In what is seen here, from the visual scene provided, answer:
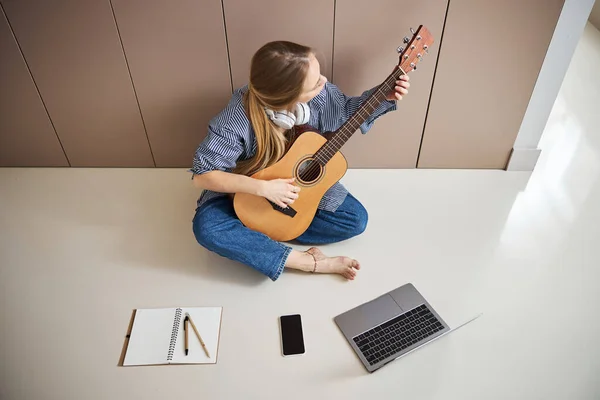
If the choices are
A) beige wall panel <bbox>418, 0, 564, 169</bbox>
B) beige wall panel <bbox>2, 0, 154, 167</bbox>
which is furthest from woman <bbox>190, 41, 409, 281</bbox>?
beige wall panel <bbox>2, 0, 154, 167</bbox>

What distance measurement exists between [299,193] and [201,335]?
0.51 meters

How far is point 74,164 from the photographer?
2000 mm

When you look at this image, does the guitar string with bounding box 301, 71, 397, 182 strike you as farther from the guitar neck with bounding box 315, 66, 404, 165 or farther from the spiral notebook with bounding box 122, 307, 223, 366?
the spiral notebook with bounding box 122, 307, 223, 366

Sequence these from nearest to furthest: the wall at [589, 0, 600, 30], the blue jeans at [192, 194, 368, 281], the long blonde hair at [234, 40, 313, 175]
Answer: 1. the long blonde hair at [234, 40, 313, 175]
2. the blue jeans at [192, 194, 368, 281]
3. the wall at [589, 0, 600, 30]

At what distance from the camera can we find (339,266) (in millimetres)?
1533

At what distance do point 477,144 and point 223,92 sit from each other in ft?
3.32

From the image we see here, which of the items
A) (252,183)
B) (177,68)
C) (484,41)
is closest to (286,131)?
(252,183)

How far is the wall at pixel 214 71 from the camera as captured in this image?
1.57 meters

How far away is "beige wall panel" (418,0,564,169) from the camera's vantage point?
158cm

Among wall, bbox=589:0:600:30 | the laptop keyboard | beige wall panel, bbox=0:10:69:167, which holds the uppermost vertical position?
wall, bbox=589:0:600:30

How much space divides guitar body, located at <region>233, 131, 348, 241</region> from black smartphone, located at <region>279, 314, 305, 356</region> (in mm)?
279

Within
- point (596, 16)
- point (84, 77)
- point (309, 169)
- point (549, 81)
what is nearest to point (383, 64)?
point (309, 169)

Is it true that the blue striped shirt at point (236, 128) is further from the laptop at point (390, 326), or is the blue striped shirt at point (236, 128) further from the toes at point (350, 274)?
the laptop at point (390, 326)

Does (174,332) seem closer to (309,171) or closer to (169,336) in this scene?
(169,336)
